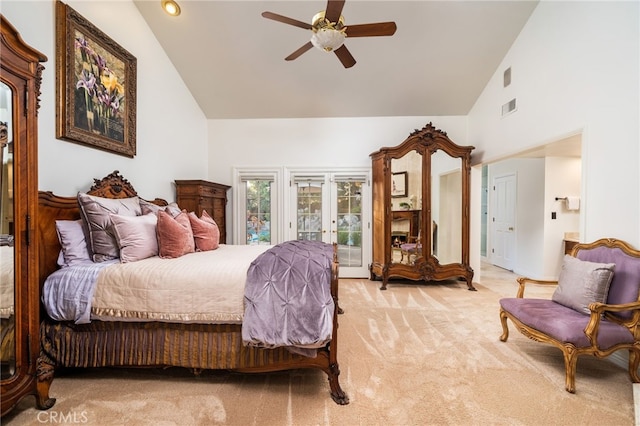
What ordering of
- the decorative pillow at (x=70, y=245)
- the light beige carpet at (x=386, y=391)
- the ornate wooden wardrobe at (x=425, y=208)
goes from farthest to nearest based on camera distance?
A: the ornate wooden wardrobe at (x=425, y=208), the decorative pillow at (x=70, y=245), the light beige carpet at (x=386, y=391)

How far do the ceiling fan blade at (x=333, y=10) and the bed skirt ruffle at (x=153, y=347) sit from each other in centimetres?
229

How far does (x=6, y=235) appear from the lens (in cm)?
151

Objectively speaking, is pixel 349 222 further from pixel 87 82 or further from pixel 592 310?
pixel 87 82

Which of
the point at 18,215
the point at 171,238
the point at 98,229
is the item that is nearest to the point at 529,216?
the point at 171,238

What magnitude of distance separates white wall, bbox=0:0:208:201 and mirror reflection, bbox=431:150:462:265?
3.68m

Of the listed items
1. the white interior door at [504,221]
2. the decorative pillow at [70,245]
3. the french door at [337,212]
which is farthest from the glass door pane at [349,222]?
the decorative pillow at [70,245]

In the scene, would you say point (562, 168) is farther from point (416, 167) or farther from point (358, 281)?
point (358, 281)

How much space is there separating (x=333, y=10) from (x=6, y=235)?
2.45m

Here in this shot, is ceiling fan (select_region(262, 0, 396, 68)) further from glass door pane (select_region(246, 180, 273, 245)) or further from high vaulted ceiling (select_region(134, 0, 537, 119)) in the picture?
glass door pane (select_region(246, 180, 273, 245))

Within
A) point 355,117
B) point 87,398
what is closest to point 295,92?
point 355,117

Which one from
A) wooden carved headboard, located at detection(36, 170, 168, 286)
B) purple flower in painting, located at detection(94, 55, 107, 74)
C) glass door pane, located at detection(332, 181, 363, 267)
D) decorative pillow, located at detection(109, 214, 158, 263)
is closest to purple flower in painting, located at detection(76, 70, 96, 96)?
purple flower in painting, located at detection(94, 55, 107, 74)

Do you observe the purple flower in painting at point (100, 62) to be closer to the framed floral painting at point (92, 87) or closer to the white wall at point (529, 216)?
the framed floral painting at point (92, 87)

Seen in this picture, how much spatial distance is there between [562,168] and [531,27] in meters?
2.49

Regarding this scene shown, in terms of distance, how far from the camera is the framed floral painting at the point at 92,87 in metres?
2.32
